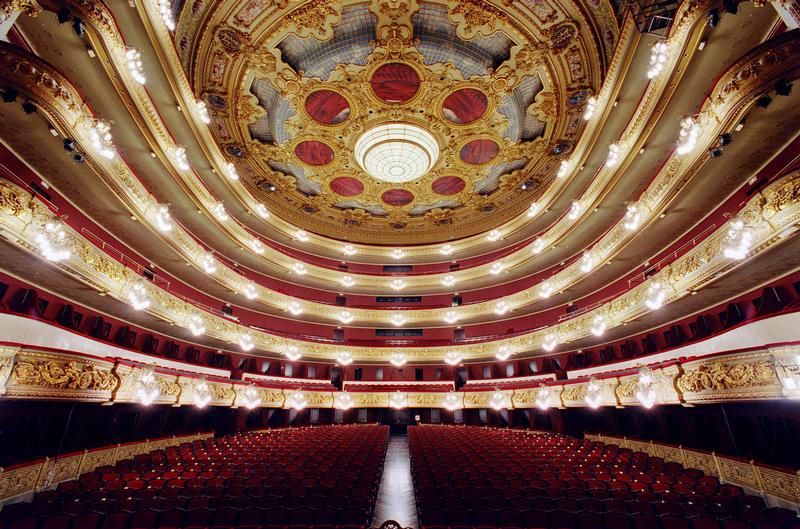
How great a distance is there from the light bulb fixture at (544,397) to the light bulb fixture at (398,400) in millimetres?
6743

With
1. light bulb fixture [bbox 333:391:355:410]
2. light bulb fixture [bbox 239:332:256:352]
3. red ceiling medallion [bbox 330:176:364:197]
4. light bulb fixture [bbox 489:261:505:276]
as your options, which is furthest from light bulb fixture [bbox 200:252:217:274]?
light bulb fixture [bbox 489:261:505:276]

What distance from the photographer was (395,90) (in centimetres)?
1230

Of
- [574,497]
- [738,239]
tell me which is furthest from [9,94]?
[738,239]

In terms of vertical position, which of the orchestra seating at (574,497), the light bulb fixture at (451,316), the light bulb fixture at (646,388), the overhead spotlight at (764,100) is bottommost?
the orchestra seating at (574,497)

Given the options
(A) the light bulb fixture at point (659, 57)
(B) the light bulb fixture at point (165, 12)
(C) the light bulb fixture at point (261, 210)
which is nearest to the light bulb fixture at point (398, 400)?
(C) the light bulb fixture at point (261, 210)

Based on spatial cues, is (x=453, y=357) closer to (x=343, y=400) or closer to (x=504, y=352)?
(x=504, y=352)

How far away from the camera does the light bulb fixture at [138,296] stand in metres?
8.89

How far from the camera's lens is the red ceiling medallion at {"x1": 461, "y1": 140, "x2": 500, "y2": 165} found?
14602 mm

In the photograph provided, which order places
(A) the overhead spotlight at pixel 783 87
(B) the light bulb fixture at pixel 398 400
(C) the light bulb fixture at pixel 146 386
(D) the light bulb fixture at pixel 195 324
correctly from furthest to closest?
(B) the light bulb fixture at pixel 398 400 → (D) the light bulb fixture at pixel 195 324 → (C) the light bulb fixture at pixel 146 386 → (A) the overhead spotlight at pixel 783 87

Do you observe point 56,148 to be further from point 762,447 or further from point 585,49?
point 762,447

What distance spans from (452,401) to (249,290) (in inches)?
452

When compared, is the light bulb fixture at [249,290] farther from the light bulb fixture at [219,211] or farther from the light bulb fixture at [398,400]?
the light bulb fixture at [398,400]

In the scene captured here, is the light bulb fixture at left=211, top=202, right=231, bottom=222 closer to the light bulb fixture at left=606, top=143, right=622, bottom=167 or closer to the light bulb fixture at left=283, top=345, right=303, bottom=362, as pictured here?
the light bulb fixture at left=283, top=345, right=303, bottom=362

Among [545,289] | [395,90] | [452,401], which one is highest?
[395,90]
